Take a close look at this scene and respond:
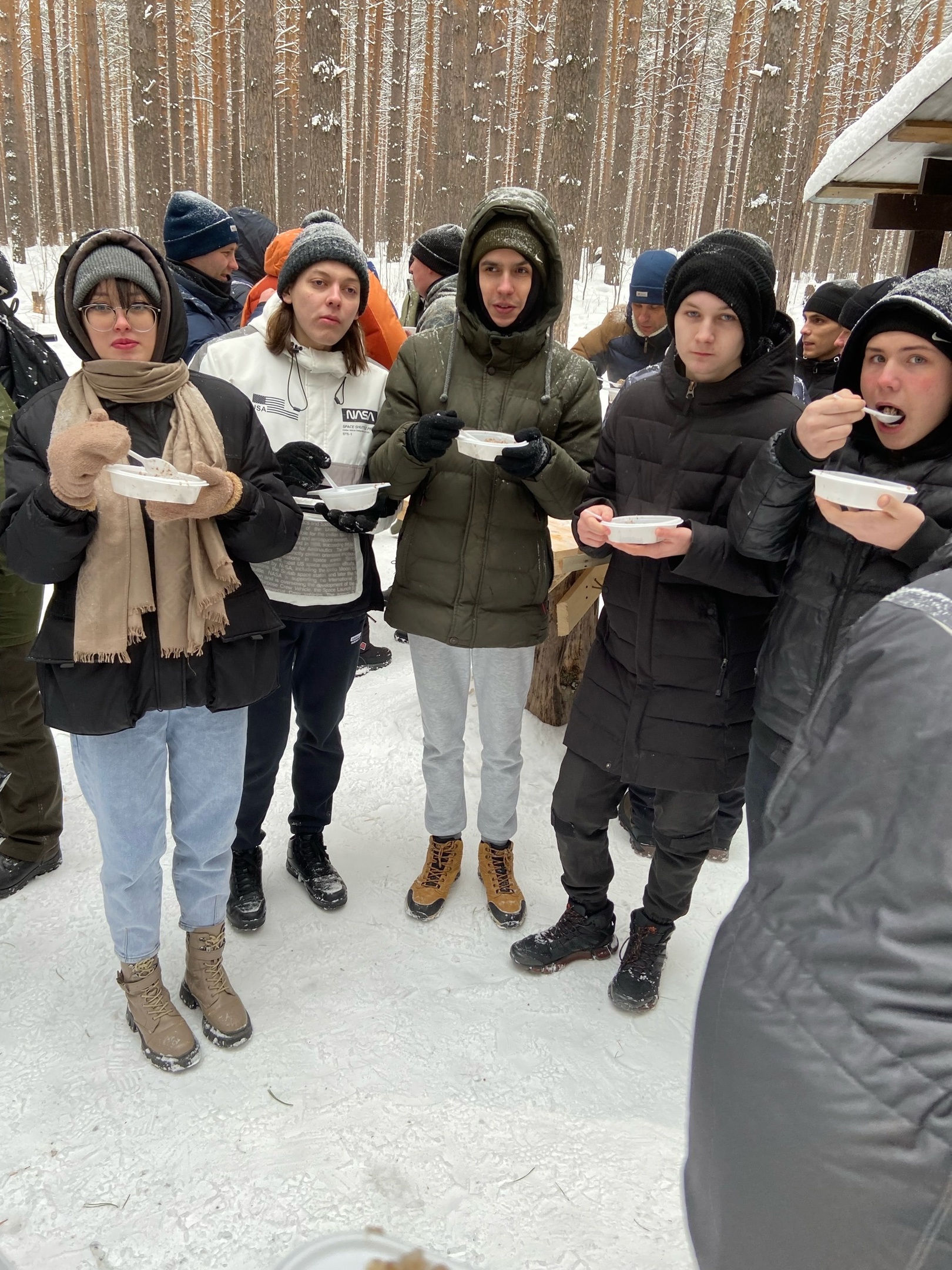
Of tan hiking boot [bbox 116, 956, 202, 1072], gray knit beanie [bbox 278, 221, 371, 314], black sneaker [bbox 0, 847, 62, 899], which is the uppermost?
gray knit beanie [bbox 278, 221, 371, 314]

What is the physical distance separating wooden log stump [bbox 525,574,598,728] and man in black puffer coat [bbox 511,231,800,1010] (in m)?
1.45

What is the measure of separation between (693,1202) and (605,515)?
5.42 feet

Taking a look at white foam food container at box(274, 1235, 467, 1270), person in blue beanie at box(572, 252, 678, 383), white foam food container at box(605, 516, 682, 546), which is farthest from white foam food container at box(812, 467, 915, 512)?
person in blue beanie at box(572, 252, 678, 383)

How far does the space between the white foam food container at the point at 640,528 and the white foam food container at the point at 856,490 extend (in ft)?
1.29

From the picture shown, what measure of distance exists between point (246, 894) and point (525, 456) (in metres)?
1.78

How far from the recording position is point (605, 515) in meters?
2.26

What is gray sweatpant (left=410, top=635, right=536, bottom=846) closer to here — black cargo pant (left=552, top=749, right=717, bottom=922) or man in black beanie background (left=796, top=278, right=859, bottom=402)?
black cargo pant (left=552, top=749, right=717, bottom=922)

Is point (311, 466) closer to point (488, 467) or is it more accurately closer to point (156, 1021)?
point (488, 467)

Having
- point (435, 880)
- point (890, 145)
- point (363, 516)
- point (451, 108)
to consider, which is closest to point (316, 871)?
point (435, 880)

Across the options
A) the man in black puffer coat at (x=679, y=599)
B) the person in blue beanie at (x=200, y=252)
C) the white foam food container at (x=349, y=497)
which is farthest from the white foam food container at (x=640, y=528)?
the person in blue beanie at (x=200, y=252)

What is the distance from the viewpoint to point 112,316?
6.19 feet

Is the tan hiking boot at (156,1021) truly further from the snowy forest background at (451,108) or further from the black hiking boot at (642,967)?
the snowy forest background at (451,108)

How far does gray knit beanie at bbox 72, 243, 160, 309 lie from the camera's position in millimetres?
1841

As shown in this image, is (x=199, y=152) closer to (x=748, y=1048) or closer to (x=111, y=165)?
(x=111, y=165)
